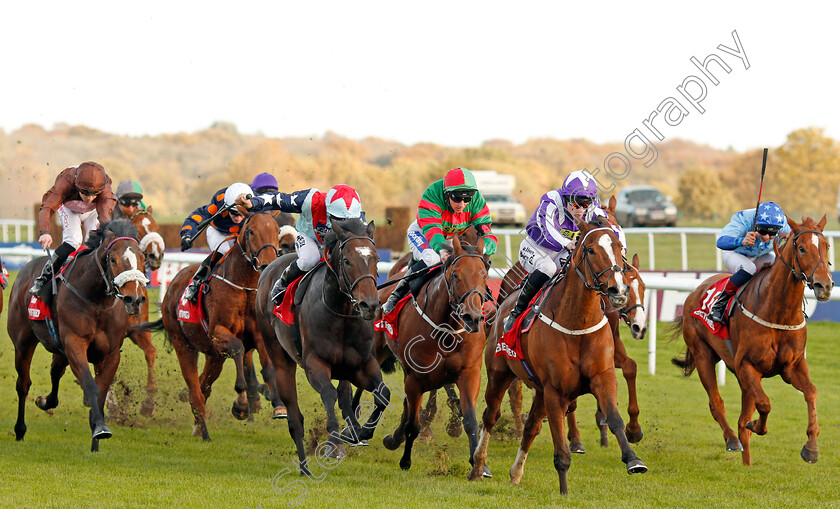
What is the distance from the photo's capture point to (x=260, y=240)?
287 inches

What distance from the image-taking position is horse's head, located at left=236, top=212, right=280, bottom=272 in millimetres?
7242

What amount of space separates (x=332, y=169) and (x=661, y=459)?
30.8 m

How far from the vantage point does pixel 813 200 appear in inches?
1752

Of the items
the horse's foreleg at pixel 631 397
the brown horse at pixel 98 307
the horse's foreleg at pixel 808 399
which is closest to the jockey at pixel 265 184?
the brown horse at pixel 98 307

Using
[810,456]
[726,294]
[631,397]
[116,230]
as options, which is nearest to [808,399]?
[810,456]

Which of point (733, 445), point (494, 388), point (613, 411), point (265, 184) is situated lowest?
point (733, 445)

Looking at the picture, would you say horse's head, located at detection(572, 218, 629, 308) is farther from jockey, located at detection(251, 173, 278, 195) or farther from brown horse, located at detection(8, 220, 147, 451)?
jockey, located at detection(251, 173, 278, 195)

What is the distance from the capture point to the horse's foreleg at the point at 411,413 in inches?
233

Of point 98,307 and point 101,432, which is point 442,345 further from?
Answer: point 98,307

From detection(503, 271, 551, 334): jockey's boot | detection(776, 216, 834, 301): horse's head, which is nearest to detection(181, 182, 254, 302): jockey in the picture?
detection(503, 271, 551, 334): jockey's boot

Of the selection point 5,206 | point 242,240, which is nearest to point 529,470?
point 242,240

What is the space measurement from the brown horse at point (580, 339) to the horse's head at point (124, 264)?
2704 mm

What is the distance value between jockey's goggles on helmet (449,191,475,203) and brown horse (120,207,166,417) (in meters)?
2.14

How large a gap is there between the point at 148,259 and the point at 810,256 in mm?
4589
